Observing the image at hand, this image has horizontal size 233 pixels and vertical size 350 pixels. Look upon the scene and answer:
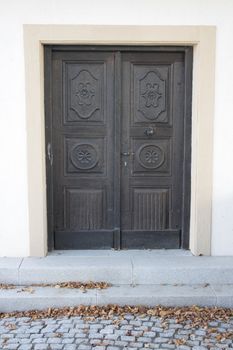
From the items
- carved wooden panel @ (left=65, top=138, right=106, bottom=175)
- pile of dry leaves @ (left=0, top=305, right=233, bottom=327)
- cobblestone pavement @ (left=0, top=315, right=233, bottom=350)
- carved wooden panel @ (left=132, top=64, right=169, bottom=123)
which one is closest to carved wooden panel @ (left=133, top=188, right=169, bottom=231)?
carved wooden panel @ (left=65, top=138, right=106, bottom=175)

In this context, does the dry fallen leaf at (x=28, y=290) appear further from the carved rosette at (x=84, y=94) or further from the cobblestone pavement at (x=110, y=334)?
the carved rosette at (x=84, y=94)

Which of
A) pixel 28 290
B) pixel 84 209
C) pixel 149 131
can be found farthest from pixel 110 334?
pixel 149 131

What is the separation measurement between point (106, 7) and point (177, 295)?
2.87 meters

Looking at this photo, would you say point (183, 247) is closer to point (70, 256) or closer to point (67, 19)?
point (70, 256)

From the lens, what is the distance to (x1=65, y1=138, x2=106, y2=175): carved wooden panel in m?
5.09

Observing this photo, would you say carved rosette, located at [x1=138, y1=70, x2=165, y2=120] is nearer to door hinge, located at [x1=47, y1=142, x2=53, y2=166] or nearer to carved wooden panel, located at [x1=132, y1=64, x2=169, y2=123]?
carved wooden panel, located at [x1=132, y1=64, x2=169, y2=123]

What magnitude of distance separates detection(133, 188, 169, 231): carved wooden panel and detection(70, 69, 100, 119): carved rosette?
1023mm

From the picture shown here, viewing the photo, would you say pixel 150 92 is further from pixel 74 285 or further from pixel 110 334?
pixel 110 334

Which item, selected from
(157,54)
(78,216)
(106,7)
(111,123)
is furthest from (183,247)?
(106,7)

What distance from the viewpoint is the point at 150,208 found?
5.21 metres

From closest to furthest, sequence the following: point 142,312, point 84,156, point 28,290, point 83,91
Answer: point 142,312
point 28,290
point 83,91
point 84,156

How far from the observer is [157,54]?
16.3ft

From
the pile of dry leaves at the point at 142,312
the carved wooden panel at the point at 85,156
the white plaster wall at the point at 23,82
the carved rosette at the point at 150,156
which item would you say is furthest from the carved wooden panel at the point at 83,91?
the pile of dry leaves at the point at 142,312

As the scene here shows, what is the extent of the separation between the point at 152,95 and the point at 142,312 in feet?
7.33
